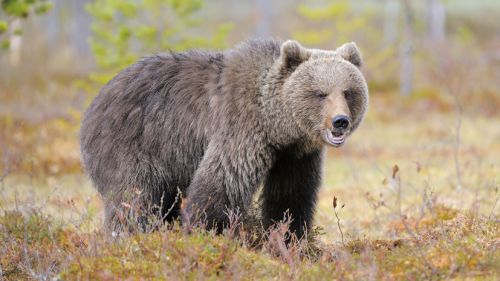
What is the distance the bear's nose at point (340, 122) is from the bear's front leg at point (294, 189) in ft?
2.27

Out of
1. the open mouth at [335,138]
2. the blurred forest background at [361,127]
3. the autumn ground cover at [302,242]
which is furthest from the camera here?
the blurred forest background at [361,127]

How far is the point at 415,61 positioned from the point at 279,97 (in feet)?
73.9

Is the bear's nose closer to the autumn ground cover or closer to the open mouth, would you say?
the open mouth

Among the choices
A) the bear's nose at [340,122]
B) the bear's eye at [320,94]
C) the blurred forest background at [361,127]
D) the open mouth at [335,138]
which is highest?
the bear's eye at [320,94]

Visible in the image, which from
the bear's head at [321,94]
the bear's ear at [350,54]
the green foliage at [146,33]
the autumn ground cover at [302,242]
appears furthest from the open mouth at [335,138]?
the green foliage at [146,33]

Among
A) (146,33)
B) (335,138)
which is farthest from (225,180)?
(146,33)

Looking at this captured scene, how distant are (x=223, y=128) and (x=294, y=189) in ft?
3.31

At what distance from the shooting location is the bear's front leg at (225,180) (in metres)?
6.77

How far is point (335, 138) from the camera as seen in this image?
22.0 feet

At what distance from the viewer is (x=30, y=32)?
108ft

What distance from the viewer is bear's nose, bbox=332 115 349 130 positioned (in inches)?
260

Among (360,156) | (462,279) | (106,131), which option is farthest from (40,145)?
(462,279)

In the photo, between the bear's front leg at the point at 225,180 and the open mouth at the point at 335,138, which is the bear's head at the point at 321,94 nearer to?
the open mouth at the point at 335,138

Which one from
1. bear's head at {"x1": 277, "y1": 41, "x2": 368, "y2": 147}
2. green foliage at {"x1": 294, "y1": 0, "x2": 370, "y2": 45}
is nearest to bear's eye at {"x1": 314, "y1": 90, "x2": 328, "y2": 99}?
bear's head at {"x1": 277, "y1": 41, "x2": 368, "y2": 147}
